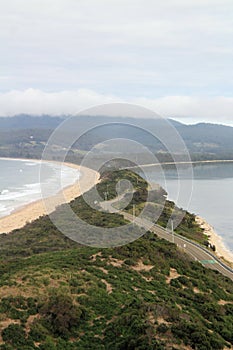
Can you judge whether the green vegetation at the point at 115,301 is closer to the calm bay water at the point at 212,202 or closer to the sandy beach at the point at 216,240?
the sandy beach at the point at 216,240

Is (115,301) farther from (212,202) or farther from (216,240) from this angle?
(212,202)

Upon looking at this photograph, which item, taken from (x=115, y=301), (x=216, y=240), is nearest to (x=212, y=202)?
(x=216, y=240)

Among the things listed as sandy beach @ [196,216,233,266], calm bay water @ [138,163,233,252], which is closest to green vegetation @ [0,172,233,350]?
sandy beach @ [196,216,233,266]

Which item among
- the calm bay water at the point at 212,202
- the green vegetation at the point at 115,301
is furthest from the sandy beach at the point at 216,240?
the green vegetation at the point at 115,301

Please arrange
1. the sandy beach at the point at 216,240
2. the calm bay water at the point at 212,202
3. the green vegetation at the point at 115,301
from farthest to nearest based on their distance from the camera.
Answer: the calm bay water at the point at 212,202 → the sandy beach at the point at 216,240 → the green vegetation at the point at 115,301

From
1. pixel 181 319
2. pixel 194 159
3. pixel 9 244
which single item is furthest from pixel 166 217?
pixel 194 159

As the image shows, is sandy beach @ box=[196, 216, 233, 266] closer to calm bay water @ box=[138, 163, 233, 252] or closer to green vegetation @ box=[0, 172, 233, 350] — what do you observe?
calm bay water @ box=[138, 163, 233, 252]
